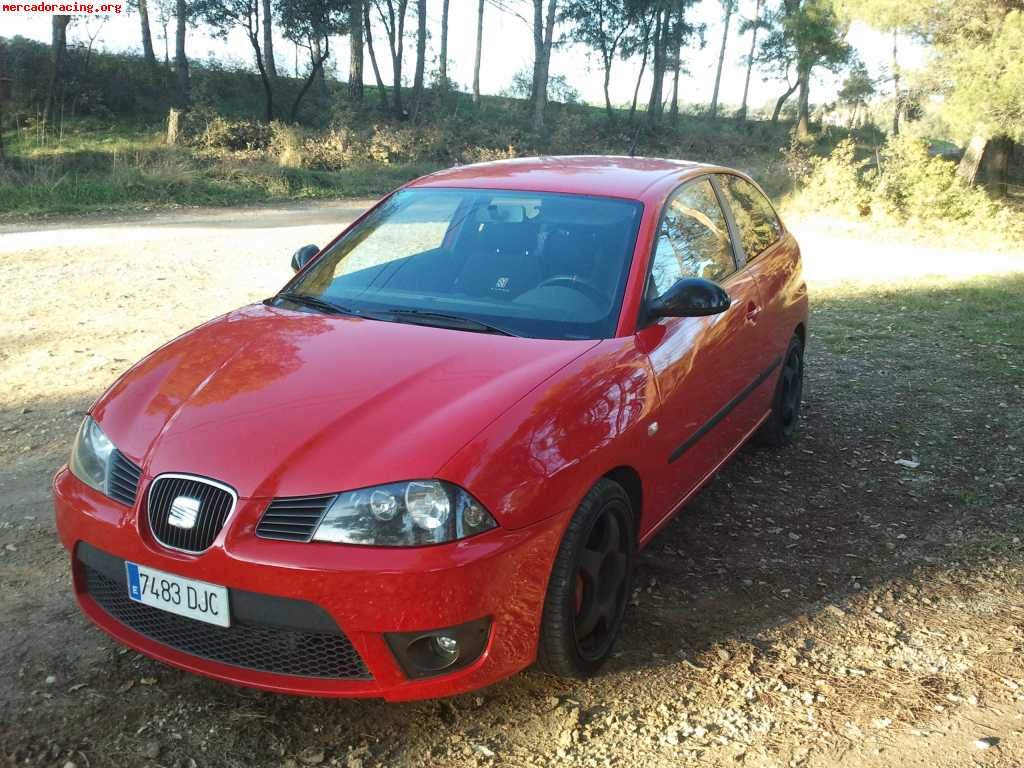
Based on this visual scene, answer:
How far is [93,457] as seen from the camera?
294 centimetres

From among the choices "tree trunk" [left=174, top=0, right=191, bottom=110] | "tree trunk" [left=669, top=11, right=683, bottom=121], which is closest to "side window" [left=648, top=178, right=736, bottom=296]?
"tree trunk" [left=174, top=0, right=191, bottom=110]

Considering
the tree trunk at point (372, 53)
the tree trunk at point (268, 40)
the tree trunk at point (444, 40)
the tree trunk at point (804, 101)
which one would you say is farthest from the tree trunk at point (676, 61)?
the tree trunk at point (268, 40)

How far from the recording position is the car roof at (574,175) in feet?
13.1

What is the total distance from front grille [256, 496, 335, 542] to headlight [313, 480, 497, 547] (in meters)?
0.02

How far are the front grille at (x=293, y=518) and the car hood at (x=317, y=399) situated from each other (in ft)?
0.10

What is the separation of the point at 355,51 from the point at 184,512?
36.3 m

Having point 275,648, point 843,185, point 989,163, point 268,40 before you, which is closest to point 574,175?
point 275,648

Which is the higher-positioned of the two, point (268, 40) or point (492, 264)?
point (268, 40)

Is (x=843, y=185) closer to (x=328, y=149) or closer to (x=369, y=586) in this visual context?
(x=328, y=149)

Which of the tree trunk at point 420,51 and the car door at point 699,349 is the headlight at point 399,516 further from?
the tree trunk at point 420,51

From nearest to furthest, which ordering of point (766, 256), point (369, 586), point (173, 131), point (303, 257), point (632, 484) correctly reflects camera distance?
point (369, 586) < point (632, 484) < point (303, 257) < point (766, 256) < point (173, 131)

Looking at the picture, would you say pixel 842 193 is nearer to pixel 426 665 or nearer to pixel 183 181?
pixel 183 181

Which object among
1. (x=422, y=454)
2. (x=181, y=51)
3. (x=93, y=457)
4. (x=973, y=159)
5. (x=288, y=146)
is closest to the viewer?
(x=422, y=454)

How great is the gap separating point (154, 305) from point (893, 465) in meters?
6.42
